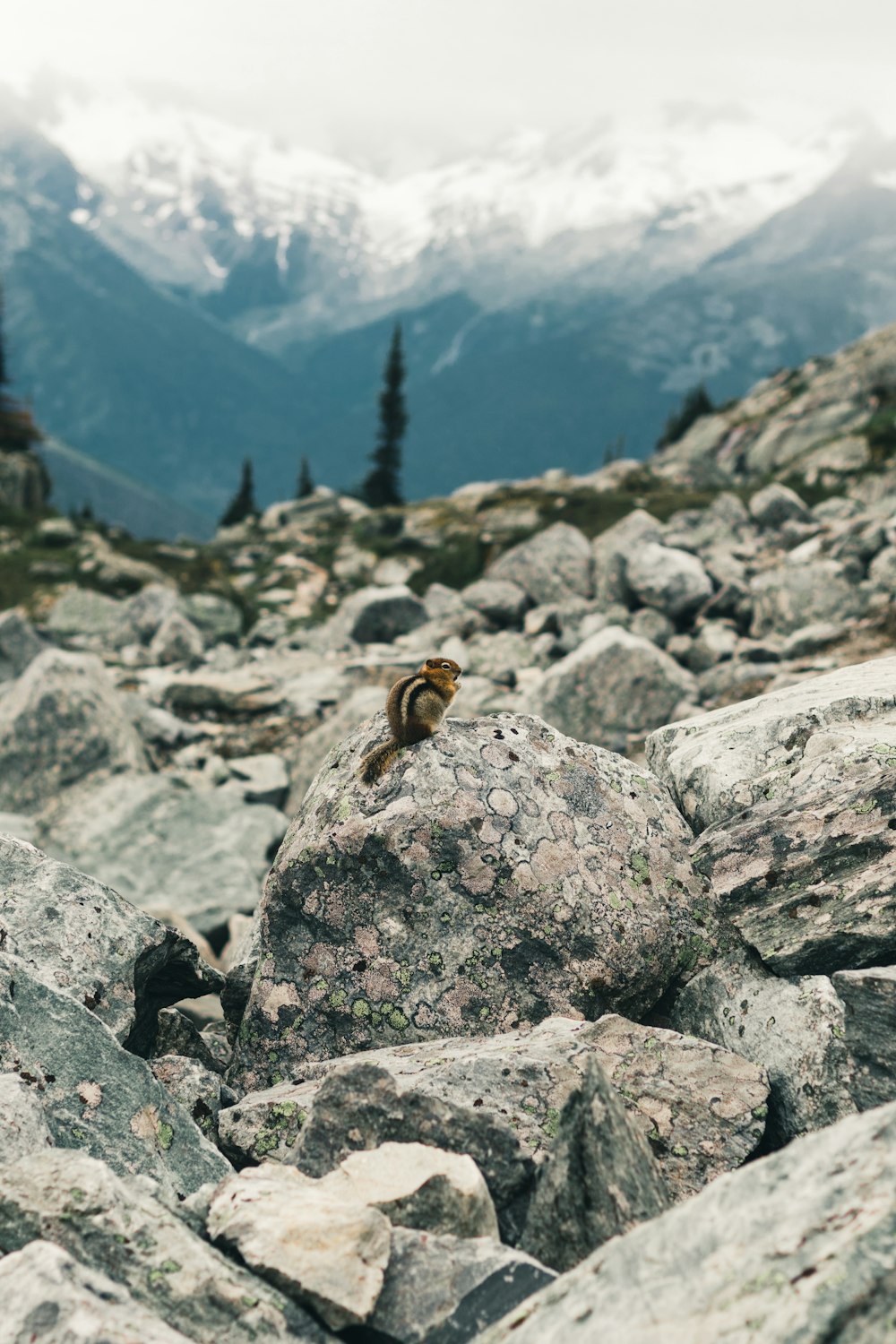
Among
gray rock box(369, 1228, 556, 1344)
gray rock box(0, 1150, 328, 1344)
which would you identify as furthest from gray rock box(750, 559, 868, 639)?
gray rock box(0, 1150, 328, 1344)

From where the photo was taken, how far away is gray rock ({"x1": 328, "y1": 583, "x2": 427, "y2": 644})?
32281 mm

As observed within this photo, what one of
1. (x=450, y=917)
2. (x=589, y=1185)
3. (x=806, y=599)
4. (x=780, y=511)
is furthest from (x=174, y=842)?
(x=780, y=511)

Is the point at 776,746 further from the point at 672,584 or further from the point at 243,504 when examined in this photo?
the point at 243,504

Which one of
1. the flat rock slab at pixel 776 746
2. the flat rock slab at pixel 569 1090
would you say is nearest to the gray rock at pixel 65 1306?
the flat rock slab at pixel 569 1090

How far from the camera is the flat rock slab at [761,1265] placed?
3418mm

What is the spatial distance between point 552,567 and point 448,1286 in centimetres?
2692

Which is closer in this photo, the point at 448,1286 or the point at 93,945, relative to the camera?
the point at 448,1286

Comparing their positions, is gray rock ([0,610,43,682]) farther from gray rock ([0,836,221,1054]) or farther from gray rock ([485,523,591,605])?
gray rock ([0,836,221,1054])

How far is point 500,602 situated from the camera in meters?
29.5

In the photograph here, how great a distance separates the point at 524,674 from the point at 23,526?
154 feet

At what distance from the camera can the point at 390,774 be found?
25.4ft

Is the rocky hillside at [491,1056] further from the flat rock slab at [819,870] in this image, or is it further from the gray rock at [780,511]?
the gray rock at [780,511]

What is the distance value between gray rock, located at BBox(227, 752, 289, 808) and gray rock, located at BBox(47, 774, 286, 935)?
626 millimetres

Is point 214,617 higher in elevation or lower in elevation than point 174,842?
lower
